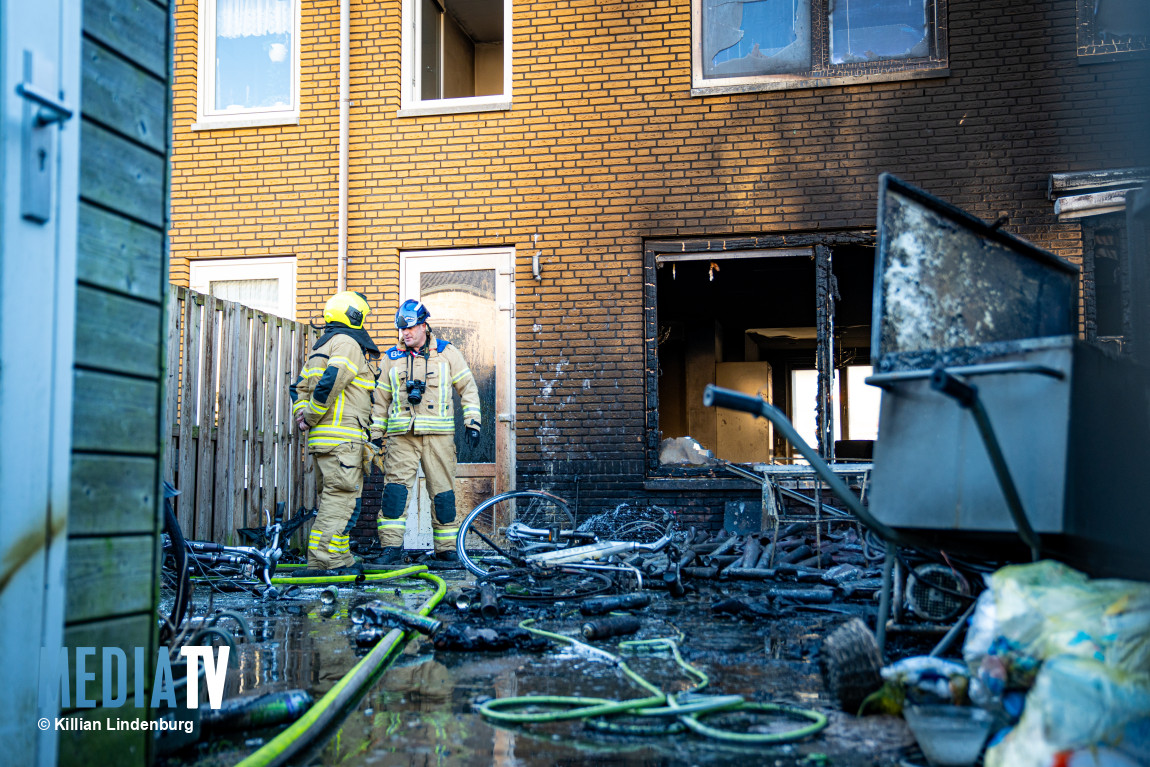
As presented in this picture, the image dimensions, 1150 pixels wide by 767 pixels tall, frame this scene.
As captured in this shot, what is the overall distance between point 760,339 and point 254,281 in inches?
411

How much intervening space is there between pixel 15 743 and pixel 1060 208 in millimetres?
8904

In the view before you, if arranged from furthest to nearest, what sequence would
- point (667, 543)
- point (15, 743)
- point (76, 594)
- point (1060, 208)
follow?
1. point (1060, 208)
2. point (667, 543)
3. point (76, 594)
4. point (15, 743)

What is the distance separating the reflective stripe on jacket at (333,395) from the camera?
23.8ft

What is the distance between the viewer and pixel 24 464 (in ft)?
6.70

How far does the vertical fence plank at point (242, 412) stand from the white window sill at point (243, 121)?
2.75 meters

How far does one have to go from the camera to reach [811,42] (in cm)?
886

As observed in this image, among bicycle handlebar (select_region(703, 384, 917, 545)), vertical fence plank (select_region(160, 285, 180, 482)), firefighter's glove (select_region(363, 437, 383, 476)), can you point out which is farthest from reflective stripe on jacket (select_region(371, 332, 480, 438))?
bicycle handlebar (select_region(703, 384, 917, 545))

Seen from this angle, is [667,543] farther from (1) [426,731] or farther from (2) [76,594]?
(2) [76,594]

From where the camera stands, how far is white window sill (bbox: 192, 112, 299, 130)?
955cm

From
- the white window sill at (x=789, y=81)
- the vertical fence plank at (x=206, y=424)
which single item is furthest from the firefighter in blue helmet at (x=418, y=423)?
the white window sill at (x=789, y=81)

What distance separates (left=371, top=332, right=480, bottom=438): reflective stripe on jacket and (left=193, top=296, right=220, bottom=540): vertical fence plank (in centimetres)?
138

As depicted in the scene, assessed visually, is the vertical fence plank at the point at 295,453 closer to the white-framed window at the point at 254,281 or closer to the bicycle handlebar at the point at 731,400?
the white-framed window at the point at 254,281

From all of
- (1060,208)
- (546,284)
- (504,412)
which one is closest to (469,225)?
(546,284)

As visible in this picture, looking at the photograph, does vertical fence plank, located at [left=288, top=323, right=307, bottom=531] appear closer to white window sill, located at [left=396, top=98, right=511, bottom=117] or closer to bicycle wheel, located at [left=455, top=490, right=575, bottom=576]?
bicycle wheel, located at [left=455, top=490, right=575, bottom=576]
